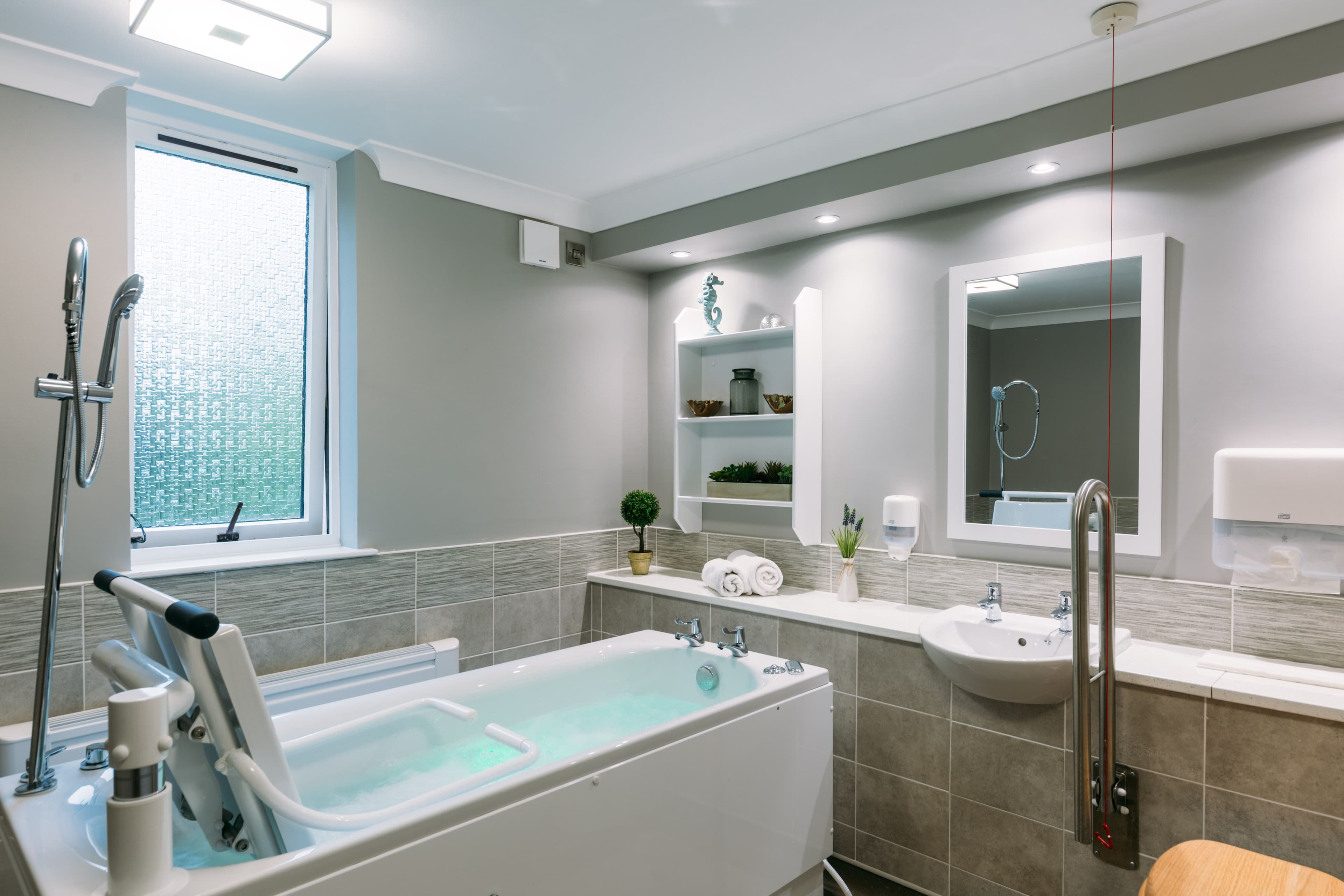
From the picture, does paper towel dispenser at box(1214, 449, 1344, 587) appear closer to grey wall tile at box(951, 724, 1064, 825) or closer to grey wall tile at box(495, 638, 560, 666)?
grey wall tile at box(951, 724, 1064, 825)

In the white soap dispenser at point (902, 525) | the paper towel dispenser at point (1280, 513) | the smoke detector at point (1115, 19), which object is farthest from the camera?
the white soap dispenser at point (902, 525)

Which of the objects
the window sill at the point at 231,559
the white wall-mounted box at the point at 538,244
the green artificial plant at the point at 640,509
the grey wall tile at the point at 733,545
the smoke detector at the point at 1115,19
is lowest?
the grey wall tile at the point at 733,545

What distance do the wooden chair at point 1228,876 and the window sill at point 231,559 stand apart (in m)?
2.53

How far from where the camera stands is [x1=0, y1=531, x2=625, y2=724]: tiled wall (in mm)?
2205

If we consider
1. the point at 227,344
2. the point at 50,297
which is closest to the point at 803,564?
the point at 227,344

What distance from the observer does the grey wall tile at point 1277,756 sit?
5.77 ft

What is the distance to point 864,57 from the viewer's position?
2.22 metres

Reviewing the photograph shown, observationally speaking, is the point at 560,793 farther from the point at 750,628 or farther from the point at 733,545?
the point at 733,545

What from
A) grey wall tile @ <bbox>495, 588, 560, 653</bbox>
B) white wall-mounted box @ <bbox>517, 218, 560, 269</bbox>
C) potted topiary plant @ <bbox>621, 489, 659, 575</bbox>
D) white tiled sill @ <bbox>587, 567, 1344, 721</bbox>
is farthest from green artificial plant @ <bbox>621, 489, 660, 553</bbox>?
white wall-mounted box @ <bbox>517, 218, 560, 269</bbox>

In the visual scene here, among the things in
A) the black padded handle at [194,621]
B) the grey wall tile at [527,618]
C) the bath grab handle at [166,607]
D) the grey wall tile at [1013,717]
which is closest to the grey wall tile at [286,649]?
the grey wall tile at [527,618]

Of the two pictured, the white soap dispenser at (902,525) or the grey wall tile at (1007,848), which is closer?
the grey wall tile at (1007,848)

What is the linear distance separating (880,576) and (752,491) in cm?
64

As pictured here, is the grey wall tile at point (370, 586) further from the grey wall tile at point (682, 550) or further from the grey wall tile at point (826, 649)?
the grey wall tile at point (826, 649)

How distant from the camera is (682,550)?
3.74 meters
